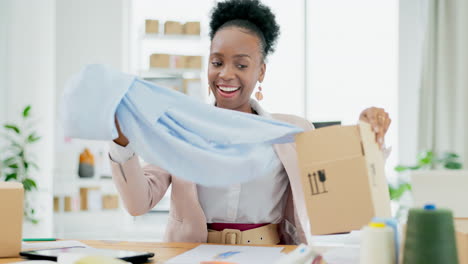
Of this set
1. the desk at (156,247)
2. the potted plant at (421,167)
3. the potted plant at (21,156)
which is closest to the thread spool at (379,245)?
the desk at (156,247)

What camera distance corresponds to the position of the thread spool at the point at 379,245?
3.14 ft

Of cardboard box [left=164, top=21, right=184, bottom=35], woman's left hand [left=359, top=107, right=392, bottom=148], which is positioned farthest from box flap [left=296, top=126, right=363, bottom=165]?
cardboard box [left=164, top=21, right=184, bottom=35]

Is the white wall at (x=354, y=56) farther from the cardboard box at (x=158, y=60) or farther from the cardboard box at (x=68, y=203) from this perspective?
the cardboard box at (x=68, y=203)

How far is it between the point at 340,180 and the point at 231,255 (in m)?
0.35

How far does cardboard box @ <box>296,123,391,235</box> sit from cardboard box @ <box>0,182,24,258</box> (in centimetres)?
74

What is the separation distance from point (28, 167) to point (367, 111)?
147 inches

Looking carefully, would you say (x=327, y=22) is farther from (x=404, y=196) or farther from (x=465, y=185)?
(x=465, y=185)

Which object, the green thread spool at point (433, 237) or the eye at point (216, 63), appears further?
the eye at point (216, 63)

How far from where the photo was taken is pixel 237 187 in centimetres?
171

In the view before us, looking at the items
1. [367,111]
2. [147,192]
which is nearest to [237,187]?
[147,192]

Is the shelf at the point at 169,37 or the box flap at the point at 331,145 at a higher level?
the shelf at the point at 169,37

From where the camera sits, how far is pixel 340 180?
46.9 inches

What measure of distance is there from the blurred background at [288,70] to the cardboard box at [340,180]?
3.63 m

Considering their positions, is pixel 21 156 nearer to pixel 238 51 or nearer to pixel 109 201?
pixel 109 201
